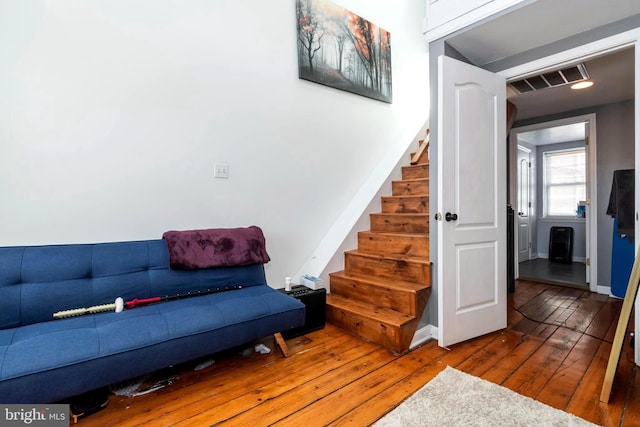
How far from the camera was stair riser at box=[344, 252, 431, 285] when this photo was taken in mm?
2379

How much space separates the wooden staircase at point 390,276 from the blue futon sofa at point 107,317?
617 mm

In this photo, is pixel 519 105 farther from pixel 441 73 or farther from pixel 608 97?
pixel 441 73

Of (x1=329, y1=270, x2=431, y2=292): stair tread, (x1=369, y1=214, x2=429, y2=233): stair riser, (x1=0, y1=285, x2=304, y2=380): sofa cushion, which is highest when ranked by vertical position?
(x1=369, y1=214, x2=429, y2=233): stair riser

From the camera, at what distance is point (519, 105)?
3.68 metres

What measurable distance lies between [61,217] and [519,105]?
4.59m

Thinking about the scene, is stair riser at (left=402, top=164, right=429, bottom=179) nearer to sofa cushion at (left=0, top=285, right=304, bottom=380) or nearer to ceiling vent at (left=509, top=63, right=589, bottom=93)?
ceiling vent at (left=509, top=63, right=589, bottom=93)

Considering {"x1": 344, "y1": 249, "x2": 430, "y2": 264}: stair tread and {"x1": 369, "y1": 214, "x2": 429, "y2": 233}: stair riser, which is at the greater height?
{"x1": 369, "y1": 214, "x2": 429, "y2": 233}: stair riser

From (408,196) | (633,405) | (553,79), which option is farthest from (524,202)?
(633,405)

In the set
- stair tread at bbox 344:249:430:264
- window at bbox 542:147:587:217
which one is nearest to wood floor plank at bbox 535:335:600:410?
stair tread at bbox 344:249:430:264

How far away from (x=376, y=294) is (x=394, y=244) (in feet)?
1.74

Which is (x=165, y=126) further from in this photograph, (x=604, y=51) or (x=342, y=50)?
(x=604, y=51)

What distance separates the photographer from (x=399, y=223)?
294cm

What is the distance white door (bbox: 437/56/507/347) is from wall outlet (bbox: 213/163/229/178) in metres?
1.64

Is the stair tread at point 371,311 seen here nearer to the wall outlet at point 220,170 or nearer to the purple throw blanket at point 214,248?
the purple throw blanket at point 214,248
